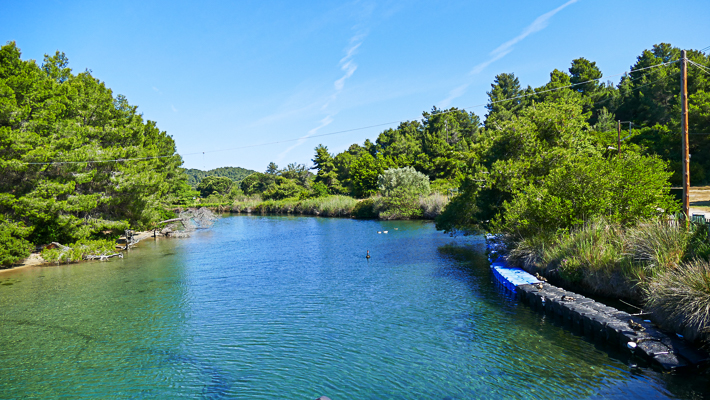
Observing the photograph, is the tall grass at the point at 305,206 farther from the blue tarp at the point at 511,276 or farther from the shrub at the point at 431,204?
the blue tarp at the point at 511,276

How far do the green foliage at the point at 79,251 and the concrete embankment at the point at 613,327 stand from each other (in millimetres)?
24306

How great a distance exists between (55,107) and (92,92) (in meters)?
6.50

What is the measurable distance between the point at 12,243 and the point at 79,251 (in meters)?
3.78

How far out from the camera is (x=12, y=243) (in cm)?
2164

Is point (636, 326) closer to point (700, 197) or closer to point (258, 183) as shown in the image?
point (700, 197)

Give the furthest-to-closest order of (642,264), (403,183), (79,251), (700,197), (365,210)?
(365,210), (403,183), (700,197), (79,251), (642,264)

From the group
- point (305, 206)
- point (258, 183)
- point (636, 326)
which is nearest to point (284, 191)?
point (305, 206)

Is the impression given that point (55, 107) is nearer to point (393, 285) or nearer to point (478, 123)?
point (393, 285)

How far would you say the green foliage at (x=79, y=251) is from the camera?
2408 centimetres

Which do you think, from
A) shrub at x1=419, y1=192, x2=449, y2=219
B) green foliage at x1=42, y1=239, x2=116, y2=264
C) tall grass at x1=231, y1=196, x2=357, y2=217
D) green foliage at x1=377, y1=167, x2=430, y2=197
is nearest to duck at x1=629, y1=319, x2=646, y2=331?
green foliage at x1=42, y1=239, x2=116, y2=264

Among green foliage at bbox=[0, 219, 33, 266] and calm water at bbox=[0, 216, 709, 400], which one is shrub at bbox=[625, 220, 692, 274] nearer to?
A: calm water at bbox=[0, 216, 709, 400]

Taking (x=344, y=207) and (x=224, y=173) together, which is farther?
(x=224, y=173)

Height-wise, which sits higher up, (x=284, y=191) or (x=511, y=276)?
(x=284, y=191)

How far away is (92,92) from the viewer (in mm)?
29703
